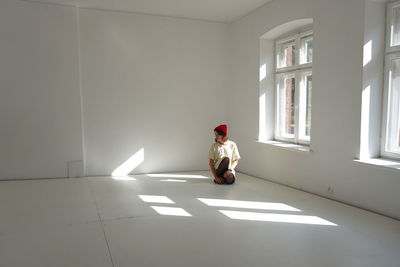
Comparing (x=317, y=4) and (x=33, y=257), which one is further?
(x=317, y=4)

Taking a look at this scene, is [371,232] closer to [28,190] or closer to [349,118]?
[349,118]

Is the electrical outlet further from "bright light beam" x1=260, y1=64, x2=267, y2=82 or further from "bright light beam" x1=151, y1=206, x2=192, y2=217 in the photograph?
"bright light beam" x1=260, y1=64, x2=267, y2=82

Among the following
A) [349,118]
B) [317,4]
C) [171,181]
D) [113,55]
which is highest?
[317,4]

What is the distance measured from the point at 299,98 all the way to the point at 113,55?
336cm

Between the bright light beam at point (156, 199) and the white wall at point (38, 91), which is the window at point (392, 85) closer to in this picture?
the bright light beam at point (156, 199)

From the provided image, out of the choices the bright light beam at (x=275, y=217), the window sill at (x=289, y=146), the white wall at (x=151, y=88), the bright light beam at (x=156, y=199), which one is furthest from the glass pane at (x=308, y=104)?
the bright light beam at (x=156, y=199)

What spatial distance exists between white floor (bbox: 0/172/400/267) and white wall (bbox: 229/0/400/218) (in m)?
0.26

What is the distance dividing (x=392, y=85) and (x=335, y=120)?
75 centimetres

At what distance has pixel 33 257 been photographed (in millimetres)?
2691

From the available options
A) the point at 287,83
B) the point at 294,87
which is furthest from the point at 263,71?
the point at 294,87

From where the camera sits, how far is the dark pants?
5.30 meters

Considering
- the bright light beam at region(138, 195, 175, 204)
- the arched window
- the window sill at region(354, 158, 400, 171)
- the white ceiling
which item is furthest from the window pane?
the bright light beam at region(138, 195, 175, 204)

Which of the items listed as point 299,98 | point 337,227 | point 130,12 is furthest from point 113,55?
point 337,227

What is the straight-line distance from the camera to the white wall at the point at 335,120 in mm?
3811
